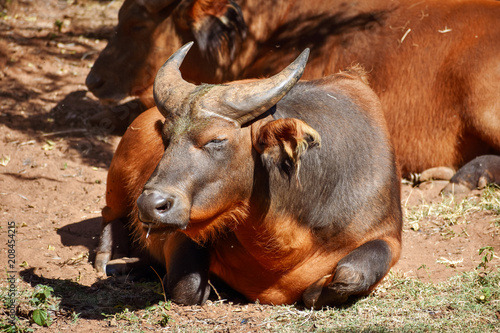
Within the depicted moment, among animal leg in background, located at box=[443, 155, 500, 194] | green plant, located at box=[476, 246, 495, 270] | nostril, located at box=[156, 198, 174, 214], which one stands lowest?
animal leg in background, located at box=[443, 155, 500, 194]

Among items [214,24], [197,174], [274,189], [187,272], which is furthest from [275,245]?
[214,24]

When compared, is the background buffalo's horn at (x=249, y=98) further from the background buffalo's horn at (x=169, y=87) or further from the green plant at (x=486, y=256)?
the green plant at (x=486, y=256)

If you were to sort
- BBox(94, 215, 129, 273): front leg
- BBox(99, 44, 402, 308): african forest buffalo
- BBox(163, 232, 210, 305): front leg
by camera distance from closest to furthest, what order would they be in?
BBox(99, 44, 402, 308): african forest buffalo < BBox(163, 232, 210, 305): front leg < BBox(94, 215, 129, 273): front leg

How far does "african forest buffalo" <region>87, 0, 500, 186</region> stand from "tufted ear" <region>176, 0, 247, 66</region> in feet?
0.04

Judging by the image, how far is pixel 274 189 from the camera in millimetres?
4145

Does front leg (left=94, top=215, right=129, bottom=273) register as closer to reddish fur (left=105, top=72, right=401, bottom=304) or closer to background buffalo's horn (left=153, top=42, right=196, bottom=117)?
reddish fur (left=105, top=72, right=401, bottom=304)

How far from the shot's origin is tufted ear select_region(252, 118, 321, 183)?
3803mm

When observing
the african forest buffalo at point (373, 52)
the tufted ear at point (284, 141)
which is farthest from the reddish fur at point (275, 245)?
the african forest buffalo at point (373, 52)

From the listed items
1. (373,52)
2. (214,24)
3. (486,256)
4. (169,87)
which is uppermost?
(169,87)

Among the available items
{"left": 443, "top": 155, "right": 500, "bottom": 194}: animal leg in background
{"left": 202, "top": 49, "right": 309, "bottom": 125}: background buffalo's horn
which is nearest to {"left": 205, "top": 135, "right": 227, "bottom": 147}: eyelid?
{"left": 202, "top": 49, "right": 309, "bottom": 125}: background buffalo's horn

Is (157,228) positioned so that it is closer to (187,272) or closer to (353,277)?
(187,272)

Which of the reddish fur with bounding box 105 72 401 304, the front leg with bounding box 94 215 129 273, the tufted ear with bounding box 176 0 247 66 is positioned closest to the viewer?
the reddish fur with bounding box 105 72 401 304

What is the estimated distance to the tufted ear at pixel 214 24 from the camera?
7125 millimetres

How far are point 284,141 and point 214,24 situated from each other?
11.9 ft
